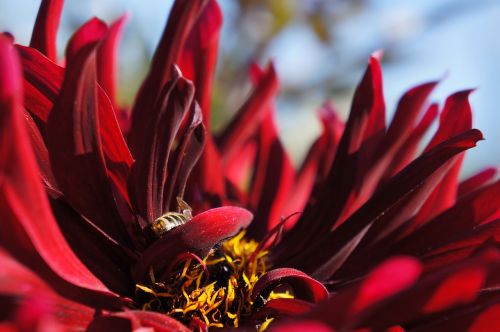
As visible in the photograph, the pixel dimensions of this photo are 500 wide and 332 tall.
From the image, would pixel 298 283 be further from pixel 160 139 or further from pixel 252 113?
pixel 252 113

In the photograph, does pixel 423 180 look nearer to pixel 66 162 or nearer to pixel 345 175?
pixel 345 175

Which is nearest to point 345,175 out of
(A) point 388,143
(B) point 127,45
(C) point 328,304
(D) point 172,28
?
(A) point 388,143

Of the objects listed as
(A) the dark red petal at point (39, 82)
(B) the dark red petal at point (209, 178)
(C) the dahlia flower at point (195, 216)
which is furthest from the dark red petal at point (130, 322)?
(B) the dark red petal at point (209, 178)

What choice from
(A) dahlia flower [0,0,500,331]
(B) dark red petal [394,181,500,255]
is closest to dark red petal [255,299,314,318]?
(A) dahlia flower [0,0,500,331]

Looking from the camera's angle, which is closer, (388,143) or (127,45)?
(388,143)

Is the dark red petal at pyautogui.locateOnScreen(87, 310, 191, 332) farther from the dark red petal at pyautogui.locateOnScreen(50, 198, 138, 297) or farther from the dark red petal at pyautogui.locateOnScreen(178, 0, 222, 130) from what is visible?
the dark red petal at pyautogui.locateOnScreen(178, 0, 222, 130)

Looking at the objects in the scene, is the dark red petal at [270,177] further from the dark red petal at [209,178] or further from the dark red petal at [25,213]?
the dark red petal at [25,213]

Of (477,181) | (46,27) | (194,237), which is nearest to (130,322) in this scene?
(194,237)

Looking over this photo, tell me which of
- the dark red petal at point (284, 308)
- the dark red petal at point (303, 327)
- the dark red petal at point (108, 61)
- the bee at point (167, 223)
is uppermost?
the dark red petal at point (108, 61)
